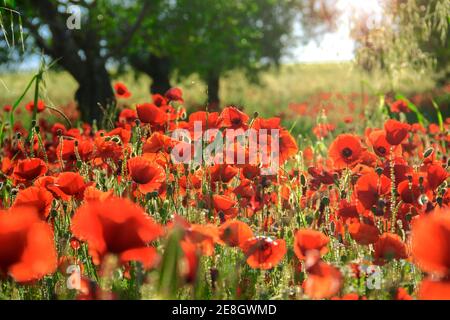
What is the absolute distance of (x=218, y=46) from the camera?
634 inches

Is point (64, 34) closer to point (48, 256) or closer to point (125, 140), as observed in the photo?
point (125, 140)

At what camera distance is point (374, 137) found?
8.37 ft

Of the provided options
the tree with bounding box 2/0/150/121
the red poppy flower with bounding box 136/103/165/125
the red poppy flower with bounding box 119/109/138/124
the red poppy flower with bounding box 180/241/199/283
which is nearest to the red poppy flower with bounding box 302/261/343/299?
the red poppy flower with bounding box 180/241/199/283

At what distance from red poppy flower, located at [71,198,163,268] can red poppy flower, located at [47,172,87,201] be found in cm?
76

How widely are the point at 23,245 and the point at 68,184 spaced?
0.84m

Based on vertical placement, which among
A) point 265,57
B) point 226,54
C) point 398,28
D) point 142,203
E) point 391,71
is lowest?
point 142,203

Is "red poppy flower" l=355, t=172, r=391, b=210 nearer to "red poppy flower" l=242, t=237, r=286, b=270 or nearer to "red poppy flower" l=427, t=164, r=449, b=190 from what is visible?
"red poppy flower" l=427, t=164, r=449, b=190

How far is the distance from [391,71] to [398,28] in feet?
1.26

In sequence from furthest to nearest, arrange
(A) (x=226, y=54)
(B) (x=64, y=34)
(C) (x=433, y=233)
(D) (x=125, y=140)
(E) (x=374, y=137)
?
(A) (x=226, y=54) → (B) (x=64, y=34) → (D) (x=125, y=140) → (E) (x=374, y=137) → (C) (x=433, y=233)

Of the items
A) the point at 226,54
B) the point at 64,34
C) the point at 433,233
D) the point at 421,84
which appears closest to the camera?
the point at 433,233

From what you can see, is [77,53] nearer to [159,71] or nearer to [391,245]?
[391,245]

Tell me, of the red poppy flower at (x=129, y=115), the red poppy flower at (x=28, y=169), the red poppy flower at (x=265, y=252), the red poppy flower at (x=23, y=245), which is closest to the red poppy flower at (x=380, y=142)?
the red poppy flower at (x=265, y=252)
